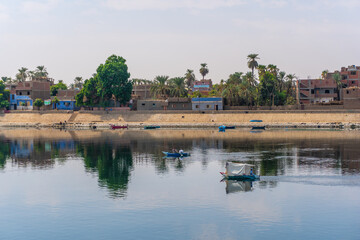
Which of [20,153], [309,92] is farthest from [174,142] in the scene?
[309,92]

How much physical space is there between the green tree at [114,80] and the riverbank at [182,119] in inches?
256

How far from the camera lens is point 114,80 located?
141500 millimetres

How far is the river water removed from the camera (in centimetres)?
3397

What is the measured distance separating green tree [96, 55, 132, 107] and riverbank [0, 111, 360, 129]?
650 centimetres

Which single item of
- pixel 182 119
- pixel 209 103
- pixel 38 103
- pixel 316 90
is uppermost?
pixel 316 90

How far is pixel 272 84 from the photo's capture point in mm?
137500

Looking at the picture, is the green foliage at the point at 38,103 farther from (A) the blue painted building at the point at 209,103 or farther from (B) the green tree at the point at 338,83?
(B) the green tree at the point at 338,83

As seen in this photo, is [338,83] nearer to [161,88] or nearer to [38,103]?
[161,88]

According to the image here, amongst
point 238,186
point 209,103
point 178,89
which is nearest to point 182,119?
point 209,103

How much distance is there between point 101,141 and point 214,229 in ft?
214

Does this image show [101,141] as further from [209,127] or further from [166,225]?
[166,225]

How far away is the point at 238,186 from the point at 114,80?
327 feet

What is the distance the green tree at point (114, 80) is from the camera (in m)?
141

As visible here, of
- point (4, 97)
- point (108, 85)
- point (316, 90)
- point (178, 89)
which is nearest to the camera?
point (108, 85)
